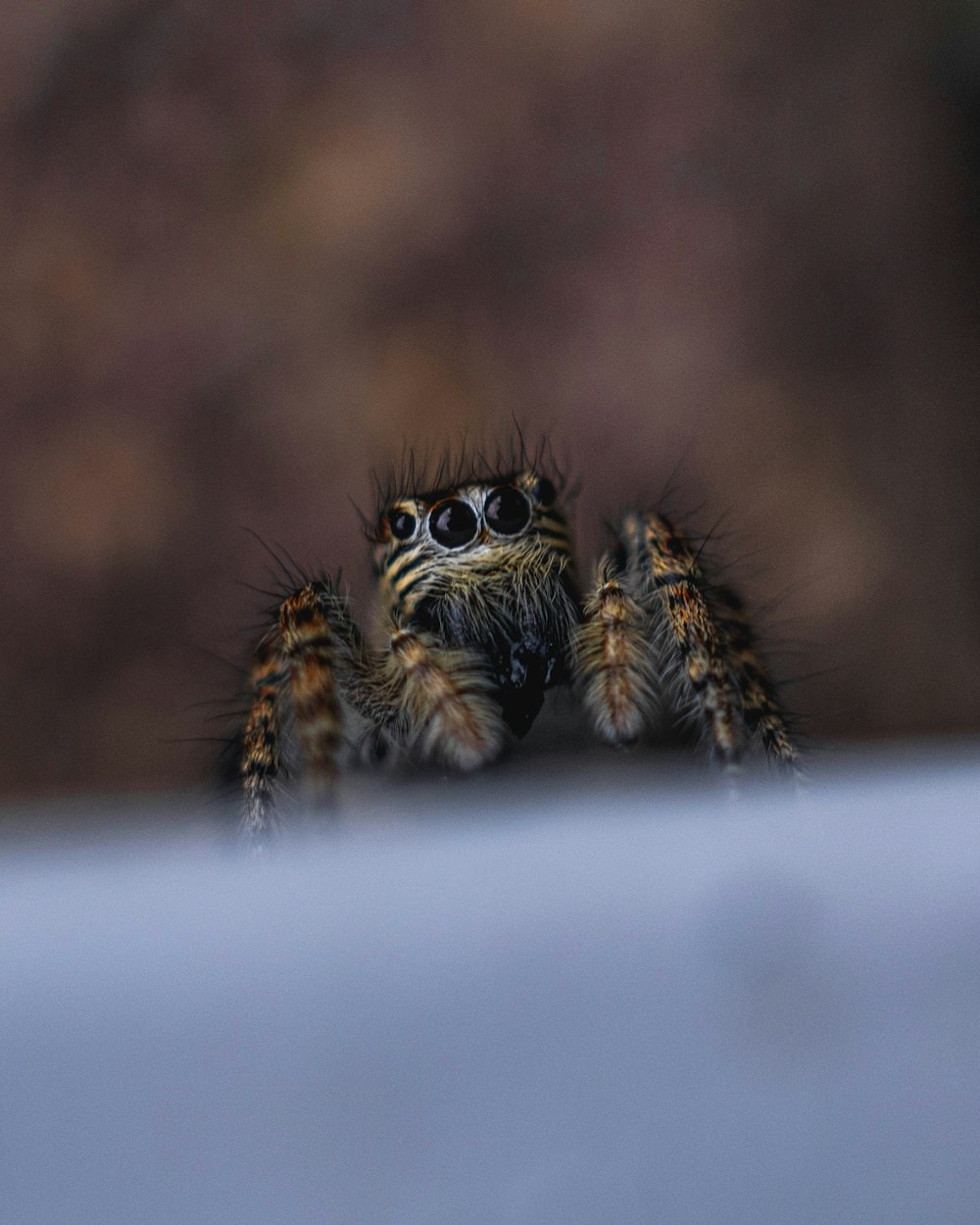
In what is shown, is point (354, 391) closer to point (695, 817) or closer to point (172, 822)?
point (172, 822)

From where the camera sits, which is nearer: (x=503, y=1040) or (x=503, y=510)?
(x=503, y=1040)

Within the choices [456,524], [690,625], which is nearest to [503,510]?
[456,524]

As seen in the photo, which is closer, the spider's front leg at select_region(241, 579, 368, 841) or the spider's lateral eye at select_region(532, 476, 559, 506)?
the spider's front leg at select_region(241, 579, 368, 841)

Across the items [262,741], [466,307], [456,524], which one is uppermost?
[466,307]

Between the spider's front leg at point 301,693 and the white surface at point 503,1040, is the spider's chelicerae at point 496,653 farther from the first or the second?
the white surface at point 503,1040

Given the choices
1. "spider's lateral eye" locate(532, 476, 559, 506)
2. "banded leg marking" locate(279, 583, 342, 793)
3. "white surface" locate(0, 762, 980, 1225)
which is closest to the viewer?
"white surface" locate(0, 762, 980, 1225)

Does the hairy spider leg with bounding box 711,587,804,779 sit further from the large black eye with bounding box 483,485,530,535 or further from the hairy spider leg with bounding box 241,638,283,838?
the hairy spider leg with bounding box 241,638,283,838

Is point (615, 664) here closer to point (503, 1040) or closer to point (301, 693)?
point (301, 693)

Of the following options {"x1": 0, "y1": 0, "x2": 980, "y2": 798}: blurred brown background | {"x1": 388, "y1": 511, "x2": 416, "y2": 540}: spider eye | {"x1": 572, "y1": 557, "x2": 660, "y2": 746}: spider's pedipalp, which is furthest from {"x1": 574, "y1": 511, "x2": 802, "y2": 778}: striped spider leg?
{"x1": 0, "y1": 0, "x2": 980, "y2": 798}: blurred brown background
